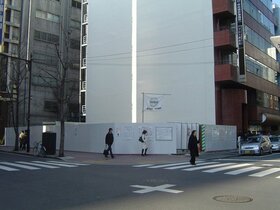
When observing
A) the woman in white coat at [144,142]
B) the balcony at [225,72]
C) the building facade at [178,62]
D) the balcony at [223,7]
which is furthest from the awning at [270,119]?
the woman in white coat at [144,142]

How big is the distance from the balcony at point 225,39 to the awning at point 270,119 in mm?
12657

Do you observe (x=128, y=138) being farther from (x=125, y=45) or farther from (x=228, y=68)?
(x=125, y=45)

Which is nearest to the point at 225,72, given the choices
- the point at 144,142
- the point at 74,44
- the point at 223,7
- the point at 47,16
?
the point at 223,7

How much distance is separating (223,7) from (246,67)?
7332 millimetres

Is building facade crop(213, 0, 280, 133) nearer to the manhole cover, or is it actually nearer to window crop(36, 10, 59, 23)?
window crop(36, 10, 59, 23)

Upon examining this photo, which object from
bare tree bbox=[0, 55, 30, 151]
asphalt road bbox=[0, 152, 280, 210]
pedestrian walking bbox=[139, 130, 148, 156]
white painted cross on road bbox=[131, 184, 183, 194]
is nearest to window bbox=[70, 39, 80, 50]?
bare tree bbox=[0, 55, 30, 151]

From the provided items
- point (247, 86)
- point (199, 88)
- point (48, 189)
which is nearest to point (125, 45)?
point (199, 88)

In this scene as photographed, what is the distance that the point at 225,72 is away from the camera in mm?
39562

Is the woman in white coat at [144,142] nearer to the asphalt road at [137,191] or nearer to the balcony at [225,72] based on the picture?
the asphalt road at [137,191]

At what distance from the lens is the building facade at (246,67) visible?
4053cm

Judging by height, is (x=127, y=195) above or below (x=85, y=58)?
below

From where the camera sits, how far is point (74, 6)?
60031 millimetres

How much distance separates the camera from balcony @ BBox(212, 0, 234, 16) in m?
40.2

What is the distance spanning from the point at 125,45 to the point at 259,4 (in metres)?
18.5
